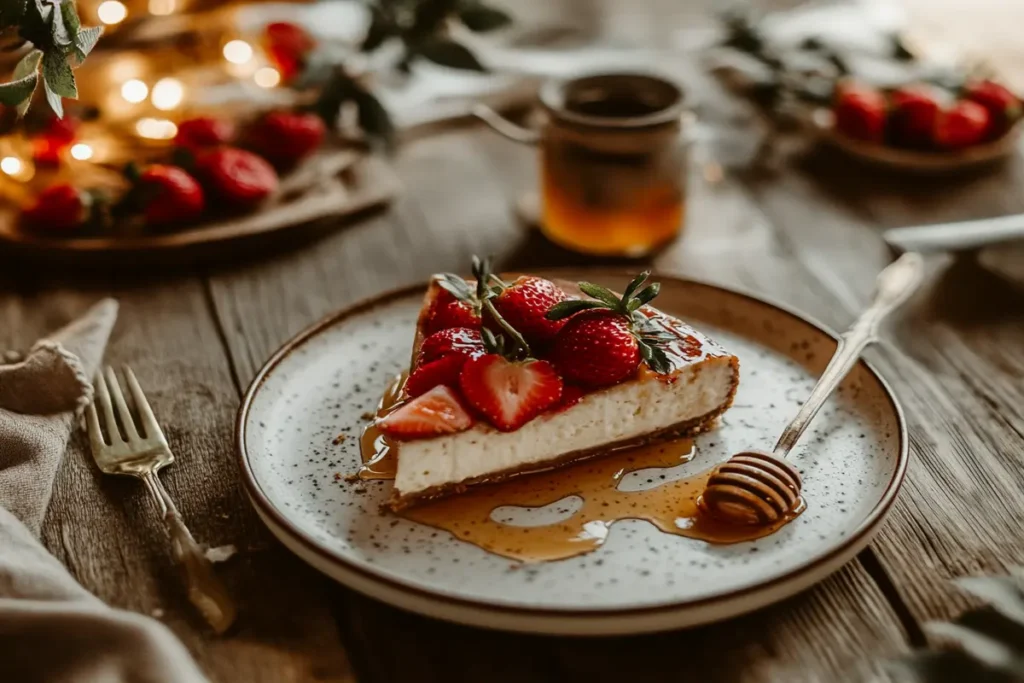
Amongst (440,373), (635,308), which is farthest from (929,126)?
→ (440,373)

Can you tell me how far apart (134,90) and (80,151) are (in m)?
0.25

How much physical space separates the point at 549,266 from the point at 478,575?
100 cm

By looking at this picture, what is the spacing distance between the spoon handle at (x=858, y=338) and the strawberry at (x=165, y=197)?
129cm

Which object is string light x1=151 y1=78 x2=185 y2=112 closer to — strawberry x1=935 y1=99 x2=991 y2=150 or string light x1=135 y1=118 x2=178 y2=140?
string light x1=135 y1=118 x2=178 y2=140

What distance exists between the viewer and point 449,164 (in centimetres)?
265

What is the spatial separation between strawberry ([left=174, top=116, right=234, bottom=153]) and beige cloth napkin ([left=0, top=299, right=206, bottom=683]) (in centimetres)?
89

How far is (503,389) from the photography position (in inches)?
57.7

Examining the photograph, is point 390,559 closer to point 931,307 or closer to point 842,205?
point 931,307

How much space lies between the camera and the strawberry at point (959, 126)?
2453 mm

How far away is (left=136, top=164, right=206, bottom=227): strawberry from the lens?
7.08ft

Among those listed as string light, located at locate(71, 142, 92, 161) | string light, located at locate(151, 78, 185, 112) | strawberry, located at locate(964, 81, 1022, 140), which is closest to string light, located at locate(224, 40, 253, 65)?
string light, located at locate(151, 78, 185, 112)

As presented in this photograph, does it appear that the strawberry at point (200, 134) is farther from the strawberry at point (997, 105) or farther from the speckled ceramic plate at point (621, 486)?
the strawberry at point (997, 105)

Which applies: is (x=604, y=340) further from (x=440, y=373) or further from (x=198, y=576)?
(x=198, y=576)

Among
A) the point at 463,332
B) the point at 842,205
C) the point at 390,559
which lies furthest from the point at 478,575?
the point at 842,205
